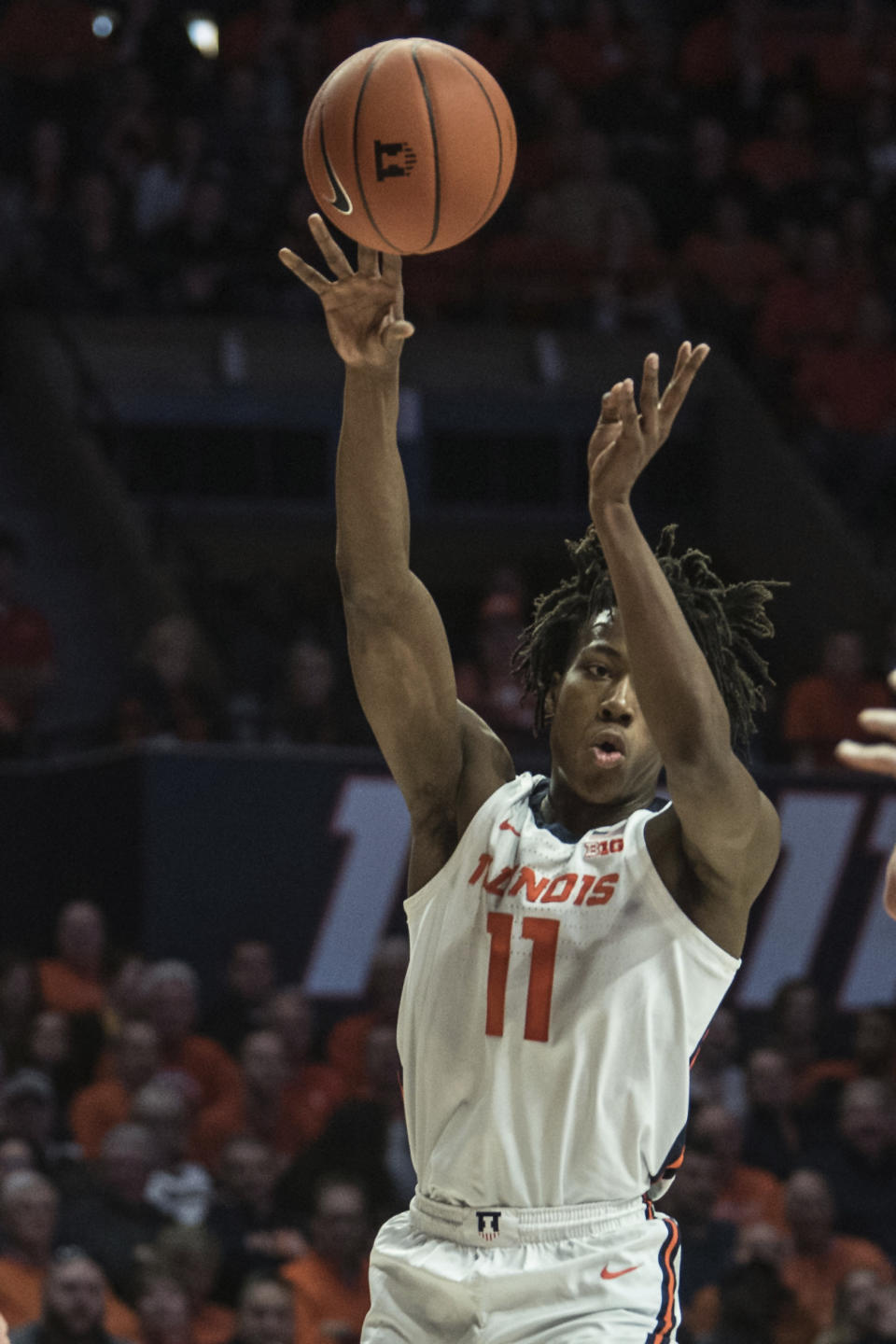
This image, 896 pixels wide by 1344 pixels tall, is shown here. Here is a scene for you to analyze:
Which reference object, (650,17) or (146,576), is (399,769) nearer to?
(146,576)

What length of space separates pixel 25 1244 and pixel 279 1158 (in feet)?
3.43

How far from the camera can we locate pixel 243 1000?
7.75 m

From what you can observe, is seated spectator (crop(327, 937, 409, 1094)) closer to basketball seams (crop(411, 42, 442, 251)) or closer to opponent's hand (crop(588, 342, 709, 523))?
basketball seams (crop(411, 42, 442, 251))

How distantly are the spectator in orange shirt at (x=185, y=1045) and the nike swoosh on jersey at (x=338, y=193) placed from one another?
4335 mm

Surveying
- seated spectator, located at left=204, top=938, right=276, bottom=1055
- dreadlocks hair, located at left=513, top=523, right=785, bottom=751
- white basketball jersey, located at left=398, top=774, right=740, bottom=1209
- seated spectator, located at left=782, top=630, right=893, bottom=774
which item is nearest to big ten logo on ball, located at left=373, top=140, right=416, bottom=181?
dreadlocks hair, located at left=513, top=523, right=785, bottom=751

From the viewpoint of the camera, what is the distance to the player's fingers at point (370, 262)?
366cm

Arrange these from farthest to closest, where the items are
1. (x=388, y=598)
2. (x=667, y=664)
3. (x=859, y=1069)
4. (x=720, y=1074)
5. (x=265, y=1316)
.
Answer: (x=859, y=1069) < (x=720, y=1074) < (x=265, y=1316) < (x=388, y=598) < (x=667, y=664)

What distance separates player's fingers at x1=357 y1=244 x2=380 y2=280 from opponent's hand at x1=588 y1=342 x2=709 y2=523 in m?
0.63

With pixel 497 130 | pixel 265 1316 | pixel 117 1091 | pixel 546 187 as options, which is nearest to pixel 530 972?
pixel 497 130

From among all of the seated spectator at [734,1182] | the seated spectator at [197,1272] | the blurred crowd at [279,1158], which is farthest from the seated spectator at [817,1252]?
the seated spectator at [197,1272]

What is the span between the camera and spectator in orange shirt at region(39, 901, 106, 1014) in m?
7.76

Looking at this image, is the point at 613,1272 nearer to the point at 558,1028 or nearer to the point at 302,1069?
the point at 558,1028

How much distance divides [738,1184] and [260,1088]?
1733 millimetres

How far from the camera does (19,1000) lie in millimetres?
7496
